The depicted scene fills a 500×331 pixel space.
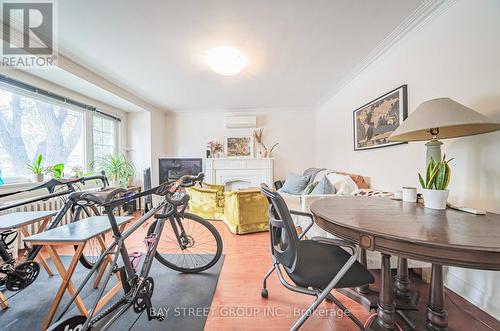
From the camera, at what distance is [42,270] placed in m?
2.03

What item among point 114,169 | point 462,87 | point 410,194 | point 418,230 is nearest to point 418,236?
point 418,230

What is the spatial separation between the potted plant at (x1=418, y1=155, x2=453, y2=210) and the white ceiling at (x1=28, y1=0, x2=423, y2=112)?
147 centimetres

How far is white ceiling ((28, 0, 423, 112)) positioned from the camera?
1710 millimetres

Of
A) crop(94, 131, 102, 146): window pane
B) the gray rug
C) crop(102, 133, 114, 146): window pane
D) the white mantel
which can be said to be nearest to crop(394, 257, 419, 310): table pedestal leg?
the gray rug

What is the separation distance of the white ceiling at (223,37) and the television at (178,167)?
2042 mm

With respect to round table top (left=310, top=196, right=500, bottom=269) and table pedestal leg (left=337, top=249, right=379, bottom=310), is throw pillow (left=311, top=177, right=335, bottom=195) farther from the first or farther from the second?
round table top (left=310, top=196, right=500, bottom=269)

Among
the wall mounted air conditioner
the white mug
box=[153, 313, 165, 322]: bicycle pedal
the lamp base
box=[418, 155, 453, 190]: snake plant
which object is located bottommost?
box=[153, 313, 165, 322]: bicycle pedal

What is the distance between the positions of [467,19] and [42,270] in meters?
4.40

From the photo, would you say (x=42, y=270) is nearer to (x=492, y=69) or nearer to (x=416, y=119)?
(x=416, y=119)

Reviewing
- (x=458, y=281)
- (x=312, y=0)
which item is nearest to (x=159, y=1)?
(x=312, y=0)

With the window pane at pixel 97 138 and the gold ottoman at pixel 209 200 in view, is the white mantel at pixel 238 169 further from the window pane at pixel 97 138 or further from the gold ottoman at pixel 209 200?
the window pane at pixel 97 138

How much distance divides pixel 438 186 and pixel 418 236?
68 cm

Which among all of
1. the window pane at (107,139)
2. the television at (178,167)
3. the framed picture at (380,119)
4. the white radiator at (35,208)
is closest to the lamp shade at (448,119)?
the framed picture at (380,119)

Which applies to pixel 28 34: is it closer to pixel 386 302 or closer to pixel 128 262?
pixel 128 262
